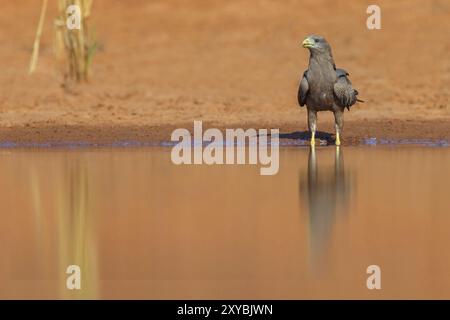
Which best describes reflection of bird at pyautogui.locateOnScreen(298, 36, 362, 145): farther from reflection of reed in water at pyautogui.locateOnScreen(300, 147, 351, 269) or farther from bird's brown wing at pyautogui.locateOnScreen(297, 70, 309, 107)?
reflection of reed in water at pyautogui.locateOnScreen(300, 147, 351, 269)

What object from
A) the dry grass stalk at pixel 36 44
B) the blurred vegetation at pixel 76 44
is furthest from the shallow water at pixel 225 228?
the blurred vegetation at pixel 76 44

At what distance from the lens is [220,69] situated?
22266 millimetres

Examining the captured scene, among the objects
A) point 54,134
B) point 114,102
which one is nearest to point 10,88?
point 114,102

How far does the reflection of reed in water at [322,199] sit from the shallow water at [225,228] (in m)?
0.02

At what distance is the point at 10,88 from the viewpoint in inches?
829

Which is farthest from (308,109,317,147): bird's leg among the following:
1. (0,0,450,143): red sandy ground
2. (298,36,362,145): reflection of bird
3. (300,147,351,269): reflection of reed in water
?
(300,147,351,269): reflection of reed in water

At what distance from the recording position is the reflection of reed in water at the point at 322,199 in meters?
9.48

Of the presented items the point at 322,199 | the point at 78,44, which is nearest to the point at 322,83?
the point at 322,199

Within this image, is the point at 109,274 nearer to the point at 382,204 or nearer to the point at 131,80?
the point at 382,204

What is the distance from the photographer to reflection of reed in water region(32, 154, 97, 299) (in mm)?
8375

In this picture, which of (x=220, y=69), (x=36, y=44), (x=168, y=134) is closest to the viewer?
(x=168, y=134)

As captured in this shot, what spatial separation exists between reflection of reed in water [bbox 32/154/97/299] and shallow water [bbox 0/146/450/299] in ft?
0.04

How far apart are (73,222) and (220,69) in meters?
12.0

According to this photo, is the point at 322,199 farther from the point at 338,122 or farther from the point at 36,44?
the point at 36,44
